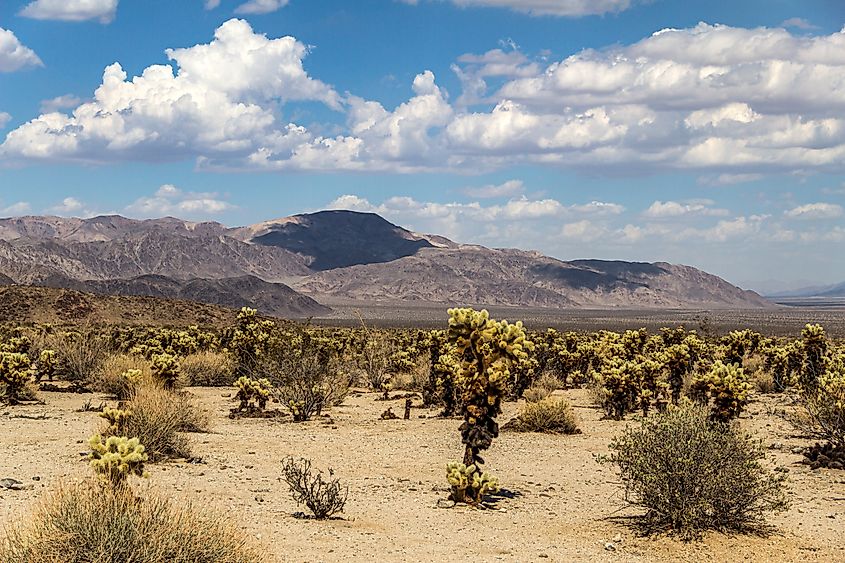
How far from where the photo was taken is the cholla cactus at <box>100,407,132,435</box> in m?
14.1

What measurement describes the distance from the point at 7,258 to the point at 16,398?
145m

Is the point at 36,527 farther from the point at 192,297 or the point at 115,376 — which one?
the point at 192,297

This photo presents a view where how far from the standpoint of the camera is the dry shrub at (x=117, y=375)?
25281 millimetres

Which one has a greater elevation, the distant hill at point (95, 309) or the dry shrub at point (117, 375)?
the distant hill at point (95, 309)

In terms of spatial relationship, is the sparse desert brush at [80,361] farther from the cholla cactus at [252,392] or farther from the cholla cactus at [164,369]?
the cholla cactus at [252,392]

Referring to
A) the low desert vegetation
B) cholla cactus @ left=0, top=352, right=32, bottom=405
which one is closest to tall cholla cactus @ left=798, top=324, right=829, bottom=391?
the low desert vegetation

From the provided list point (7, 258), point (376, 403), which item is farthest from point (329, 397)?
point (7, 258)

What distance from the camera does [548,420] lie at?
2069cm

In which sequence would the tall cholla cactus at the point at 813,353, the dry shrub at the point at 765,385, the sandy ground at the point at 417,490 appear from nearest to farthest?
the sandy ground at the point at 417,490 < the tall cholla cactus at the point at 813,353 < the dry shrub at the point at 765,385

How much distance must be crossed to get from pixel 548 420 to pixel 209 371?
16177 millimetres

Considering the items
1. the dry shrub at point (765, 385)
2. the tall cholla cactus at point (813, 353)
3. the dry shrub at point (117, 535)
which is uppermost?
the tall cholla cactus at point (813, 353)

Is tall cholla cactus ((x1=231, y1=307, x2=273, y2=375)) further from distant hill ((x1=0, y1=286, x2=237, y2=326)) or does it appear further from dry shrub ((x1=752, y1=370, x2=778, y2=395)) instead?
distant hill ((x1=0, y1=286, x2=237, y2=326))

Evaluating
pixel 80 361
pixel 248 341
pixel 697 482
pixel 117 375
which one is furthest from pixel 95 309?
pixel 697 482

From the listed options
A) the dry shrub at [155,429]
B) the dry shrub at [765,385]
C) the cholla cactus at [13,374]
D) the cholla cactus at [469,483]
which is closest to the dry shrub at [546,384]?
the dry shrub at [765,385]
